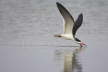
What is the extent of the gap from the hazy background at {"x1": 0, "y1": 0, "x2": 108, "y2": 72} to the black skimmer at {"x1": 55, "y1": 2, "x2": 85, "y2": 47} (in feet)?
0.67

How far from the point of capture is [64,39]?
1988cm

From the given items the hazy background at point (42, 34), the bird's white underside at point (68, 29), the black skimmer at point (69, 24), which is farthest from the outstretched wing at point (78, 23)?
the hazy background at point (42, 34)

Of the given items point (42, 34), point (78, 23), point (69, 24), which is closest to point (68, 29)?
point (69, 24)

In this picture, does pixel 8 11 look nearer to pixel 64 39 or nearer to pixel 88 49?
pixel 64 39

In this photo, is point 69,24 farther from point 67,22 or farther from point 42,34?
point 42,34

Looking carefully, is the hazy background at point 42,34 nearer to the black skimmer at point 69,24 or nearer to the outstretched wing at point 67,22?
the black skimmer at point 69,24

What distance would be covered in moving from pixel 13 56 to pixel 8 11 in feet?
39.0

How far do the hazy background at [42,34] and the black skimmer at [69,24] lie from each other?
20cm

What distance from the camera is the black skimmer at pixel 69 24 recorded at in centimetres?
1895

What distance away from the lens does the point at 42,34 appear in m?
20.9

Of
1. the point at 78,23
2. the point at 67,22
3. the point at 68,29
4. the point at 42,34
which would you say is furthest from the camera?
the point at 42,34

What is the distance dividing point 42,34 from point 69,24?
65.6 inches

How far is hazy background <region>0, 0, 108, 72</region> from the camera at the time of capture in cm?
1466

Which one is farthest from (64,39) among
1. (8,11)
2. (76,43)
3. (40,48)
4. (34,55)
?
(8,11)
